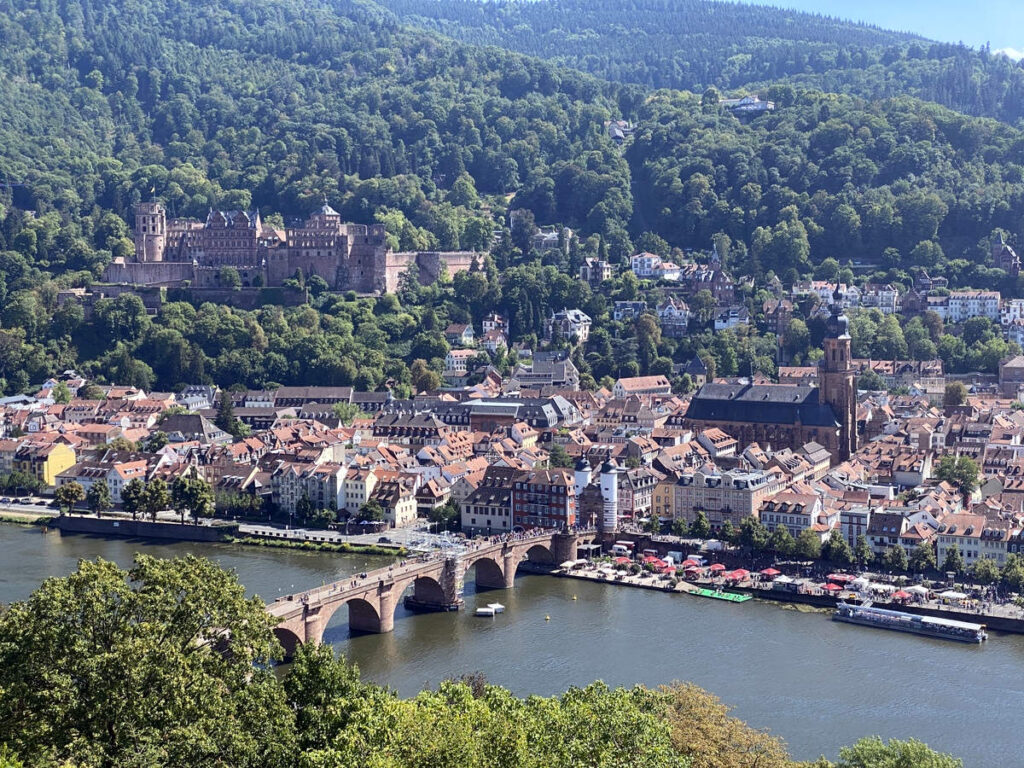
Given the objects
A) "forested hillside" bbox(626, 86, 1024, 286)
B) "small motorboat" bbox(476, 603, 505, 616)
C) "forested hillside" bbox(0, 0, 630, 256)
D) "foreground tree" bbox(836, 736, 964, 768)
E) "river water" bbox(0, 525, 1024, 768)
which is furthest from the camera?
"forested hillside" bbox(0, 0, 630, 256)

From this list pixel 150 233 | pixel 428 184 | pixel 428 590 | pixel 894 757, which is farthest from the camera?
pixel 428 184

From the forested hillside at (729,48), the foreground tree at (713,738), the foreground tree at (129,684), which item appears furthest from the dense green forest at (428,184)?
the foreground tree at (129,684)

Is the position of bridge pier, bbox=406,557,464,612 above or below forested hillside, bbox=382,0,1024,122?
below

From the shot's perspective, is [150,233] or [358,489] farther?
[150,233]

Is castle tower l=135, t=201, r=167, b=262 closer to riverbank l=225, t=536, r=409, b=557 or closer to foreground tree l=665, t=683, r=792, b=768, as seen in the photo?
Result: riverbank l=225, t=536, r=409, b=557

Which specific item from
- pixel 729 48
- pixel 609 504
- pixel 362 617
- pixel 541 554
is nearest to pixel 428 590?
pixel 362 617

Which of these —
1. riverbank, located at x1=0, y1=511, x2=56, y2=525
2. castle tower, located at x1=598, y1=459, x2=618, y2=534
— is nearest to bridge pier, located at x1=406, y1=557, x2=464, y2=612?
castle tower, located at x1=598, y1=459, x2=618, y2=534

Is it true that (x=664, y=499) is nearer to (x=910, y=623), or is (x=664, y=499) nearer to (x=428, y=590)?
(x=428, y=590)
